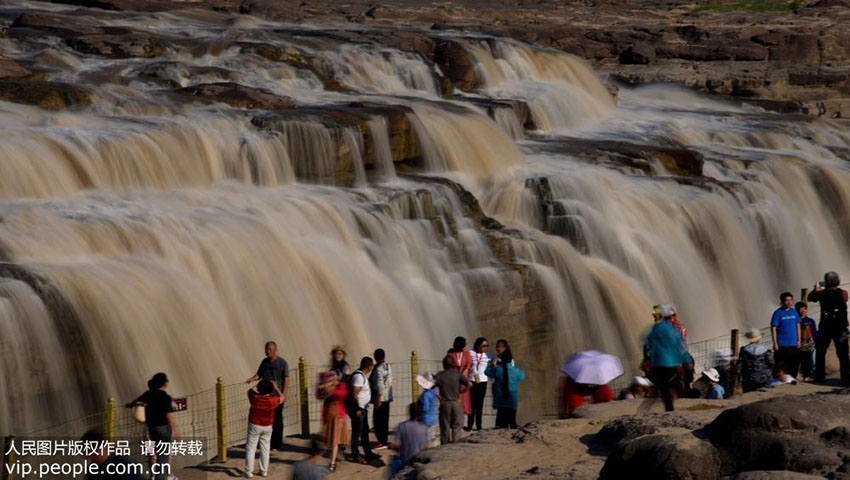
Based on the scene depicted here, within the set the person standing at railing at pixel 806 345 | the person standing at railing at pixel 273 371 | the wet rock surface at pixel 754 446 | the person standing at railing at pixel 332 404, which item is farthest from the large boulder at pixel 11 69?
the wet rock surface at pixel 754 446

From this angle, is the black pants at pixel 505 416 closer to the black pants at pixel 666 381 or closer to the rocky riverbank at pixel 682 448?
the black pants at pixel 666 381

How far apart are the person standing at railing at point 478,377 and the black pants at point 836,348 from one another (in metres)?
4.15

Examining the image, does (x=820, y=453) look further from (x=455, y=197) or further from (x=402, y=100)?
(x=402, y=100)

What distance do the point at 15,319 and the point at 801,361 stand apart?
10.0 m

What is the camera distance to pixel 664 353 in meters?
14.6

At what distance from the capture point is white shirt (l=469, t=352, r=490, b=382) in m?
16.7

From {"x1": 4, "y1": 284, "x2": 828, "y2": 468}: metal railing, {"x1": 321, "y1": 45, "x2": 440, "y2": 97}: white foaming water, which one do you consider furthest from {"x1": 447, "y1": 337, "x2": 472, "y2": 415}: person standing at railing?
A: {"x1": 321, "y1": 45, "x2": 440, "y2": 97}: white foaming water

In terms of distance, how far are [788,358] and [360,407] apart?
5961 mm

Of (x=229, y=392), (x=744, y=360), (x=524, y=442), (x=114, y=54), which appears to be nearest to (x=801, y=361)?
(x=744, y=360)

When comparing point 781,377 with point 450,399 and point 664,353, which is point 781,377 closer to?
point 664,353

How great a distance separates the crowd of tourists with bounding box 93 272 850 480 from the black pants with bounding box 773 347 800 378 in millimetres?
13

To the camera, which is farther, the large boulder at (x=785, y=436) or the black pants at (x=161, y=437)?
the black pants at (x=161, y=437)

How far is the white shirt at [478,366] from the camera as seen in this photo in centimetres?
1667

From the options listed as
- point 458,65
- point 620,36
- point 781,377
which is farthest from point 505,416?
point 620,36
